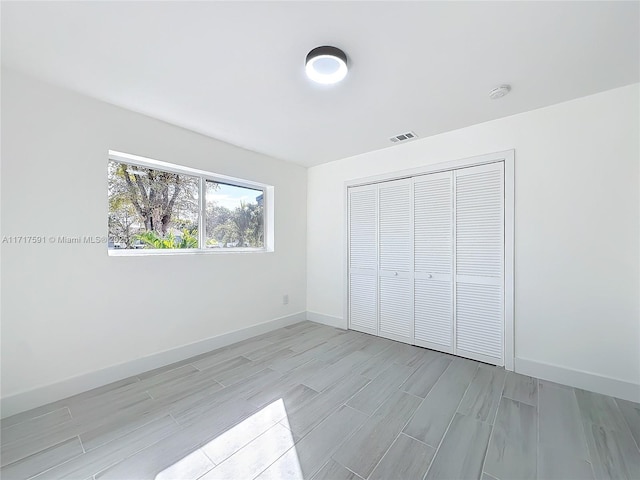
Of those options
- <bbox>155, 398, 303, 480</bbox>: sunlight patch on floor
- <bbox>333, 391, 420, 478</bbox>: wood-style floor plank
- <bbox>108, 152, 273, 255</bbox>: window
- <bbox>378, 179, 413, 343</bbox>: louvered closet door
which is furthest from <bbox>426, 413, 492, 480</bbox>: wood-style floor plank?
→ <bbox>108, 152, 273, 255</bbox>: window

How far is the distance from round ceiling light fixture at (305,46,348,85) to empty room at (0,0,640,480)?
0.01m

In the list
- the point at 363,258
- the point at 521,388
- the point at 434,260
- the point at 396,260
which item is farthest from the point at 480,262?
the point at 363,258

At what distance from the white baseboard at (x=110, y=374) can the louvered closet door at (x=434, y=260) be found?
2122 mm

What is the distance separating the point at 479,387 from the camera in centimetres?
226

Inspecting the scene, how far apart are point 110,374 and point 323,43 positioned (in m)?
3.09

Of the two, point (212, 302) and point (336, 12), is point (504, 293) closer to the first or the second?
point (336, 12)

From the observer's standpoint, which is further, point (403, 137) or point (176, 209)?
point (403, 137)

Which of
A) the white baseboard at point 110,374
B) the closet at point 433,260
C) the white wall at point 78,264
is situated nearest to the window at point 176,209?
the white wall at point 78,264

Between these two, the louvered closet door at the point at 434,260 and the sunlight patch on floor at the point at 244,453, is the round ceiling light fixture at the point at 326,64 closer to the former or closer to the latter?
the louvered closet door at the point at 434,260

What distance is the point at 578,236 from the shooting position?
226 cm

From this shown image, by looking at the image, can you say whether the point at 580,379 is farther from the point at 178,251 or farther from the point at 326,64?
the point at 178,251

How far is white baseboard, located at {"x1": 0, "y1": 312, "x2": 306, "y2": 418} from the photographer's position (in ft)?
6.24

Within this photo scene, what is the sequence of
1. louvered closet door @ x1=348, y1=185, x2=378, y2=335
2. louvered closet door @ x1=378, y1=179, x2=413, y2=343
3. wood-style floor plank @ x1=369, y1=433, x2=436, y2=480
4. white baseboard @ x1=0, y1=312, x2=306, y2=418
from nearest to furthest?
wood-style floor plank @ x1=369, y1=433, x2=436, y2=480, white baseboard @ x1=0, y1=312, x2=306, y2=418, louvered closet door @ x1=378, y1=179, x2=413, y2=343, louvered closet door @ x1=348, y1=185, x2=378, y2=335

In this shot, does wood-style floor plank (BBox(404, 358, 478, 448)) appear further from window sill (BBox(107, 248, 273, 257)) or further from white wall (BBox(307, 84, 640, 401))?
window sill (BBox(107, 248, 273, 257))
